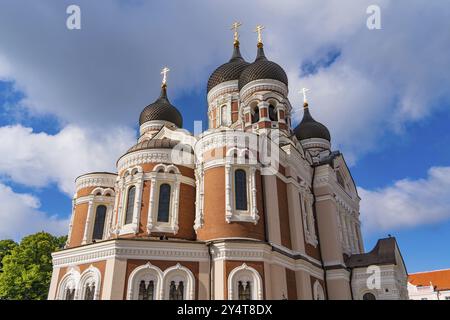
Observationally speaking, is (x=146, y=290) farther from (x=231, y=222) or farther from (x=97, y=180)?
(x=97, y=180)

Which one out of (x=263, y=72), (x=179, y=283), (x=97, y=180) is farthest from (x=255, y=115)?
(x=179, y=283)

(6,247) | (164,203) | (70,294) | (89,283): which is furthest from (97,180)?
(6,247)

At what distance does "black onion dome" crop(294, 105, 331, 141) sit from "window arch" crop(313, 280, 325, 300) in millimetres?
13180

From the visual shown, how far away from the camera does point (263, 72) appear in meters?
21.5

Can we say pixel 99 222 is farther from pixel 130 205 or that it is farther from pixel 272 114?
pixel 272 114

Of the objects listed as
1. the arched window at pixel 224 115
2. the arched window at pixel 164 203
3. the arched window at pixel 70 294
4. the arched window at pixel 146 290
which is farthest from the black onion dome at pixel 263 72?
the arched window at pixel 70 294

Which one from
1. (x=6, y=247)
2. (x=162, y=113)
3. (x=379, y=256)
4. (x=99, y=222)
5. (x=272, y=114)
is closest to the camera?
(x=379, y=256)

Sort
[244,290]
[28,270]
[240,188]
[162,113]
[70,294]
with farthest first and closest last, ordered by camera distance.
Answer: [162,113]
[28,270]
[240,188]
[70,294]
[244,290]

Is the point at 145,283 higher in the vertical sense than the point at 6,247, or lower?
lower

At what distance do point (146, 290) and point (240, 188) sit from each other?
554 centimetres

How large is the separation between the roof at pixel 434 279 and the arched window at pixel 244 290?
28.8 m

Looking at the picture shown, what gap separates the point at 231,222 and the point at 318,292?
6.02 m

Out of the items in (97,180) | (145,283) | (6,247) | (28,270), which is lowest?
(145,283)

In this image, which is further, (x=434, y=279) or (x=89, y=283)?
(x=434, y=279)
